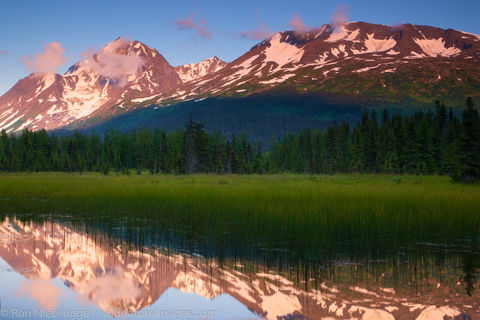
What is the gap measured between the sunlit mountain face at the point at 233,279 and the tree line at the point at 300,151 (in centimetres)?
4358

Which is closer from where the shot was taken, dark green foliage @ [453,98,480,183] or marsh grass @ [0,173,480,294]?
marsh grass @ [0,173,480,294]

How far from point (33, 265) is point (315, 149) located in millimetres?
124647

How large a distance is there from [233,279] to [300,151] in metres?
129

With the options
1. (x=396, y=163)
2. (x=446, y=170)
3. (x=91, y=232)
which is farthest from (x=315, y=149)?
(x=91, y=232)

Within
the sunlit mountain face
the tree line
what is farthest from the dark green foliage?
the sunlit mountain face

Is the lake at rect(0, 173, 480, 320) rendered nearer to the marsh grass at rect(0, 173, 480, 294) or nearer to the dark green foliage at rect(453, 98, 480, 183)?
the marsh grass at rect(0, 173, 480, 294)

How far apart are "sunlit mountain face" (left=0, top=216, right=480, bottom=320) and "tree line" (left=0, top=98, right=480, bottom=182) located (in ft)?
143

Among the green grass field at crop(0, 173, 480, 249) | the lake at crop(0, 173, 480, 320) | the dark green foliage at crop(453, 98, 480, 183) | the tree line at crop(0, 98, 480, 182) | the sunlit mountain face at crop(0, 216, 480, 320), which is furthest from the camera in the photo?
the tree line at crop(0, 98, 480, 182)

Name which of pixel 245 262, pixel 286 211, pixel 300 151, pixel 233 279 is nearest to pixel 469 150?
pixel 286 211

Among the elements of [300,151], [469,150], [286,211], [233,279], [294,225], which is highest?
[300,151]

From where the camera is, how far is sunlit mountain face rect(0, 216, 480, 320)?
34.9 ft

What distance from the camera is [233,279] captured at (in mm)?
12625

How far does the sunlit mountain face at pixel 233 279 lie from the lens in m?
10.6

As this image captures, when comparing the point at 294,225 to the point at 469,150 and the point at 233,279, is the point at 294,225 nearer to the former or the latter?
the point at 233,279
